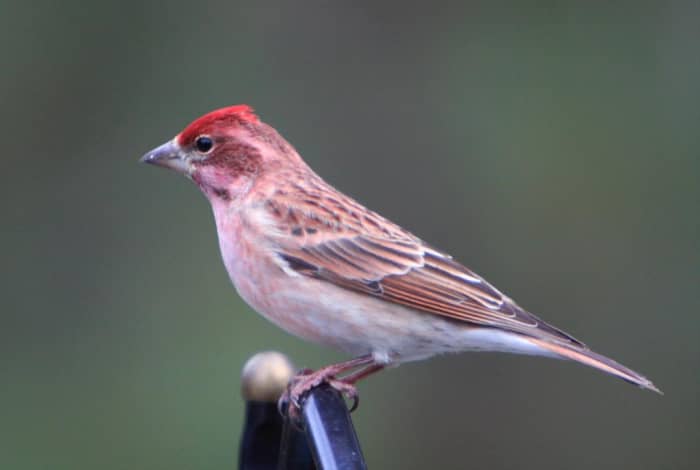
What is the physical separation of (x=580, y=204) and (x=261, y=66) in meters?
1.87

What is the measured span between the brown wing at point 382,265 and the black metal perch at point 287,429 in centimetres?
95

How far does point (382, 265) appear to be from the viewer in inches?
190

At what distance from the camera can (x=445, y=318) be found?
464 cm

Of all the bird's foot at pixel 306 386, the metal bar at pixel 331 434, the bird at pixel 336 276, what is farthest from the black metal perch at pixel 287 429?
the bird at pixel 336 276

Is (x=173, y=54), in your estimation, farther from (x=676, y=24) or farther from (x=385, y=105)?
(x=676, y=24)

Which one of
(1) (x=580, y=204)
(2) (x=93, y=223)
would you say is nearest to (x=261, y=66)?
(2) (x=93, y=223)

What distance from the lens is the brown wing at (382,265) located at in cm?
463

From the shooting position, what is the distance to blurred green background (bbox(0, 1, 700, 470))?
264 inches

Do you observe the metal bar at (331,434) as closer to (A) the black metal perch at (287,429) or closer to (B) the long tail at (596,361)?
(A) the black metal perch at (287,429)

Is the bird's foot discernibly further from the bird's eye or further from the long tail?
the bird's eye

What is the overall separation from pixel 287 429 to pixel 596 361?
1.20 meters

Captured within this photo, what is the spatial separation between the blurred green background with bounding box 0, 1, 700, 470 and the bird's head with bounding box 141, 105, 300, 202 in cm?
154

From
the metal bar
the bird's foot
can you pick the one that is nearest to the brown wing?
the bird's foot

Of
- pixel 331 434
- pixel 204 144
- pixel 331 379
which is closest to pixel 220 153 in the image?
pixel 204 144
